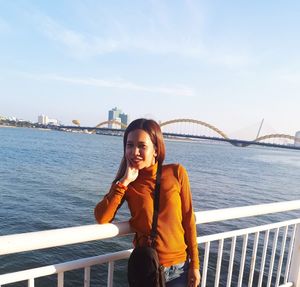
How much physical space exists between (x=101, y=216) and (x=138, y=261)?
0.34 meters

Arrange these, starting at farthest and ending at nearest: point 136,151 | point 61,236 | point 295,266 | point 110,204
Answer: point 295,266, point 136,151, point 110,204, point 61,236

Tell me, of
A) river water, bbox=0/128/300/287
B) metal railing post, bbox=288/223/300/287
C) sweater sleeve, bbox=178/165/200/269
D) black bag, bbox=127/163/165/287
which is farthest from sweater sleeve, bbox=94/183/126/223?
river water, bbox=0/128/300/287

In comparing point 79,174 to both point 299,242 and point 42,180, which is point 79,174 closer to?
point 42,180

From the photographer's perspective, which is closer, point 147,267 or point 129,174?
point 147,267

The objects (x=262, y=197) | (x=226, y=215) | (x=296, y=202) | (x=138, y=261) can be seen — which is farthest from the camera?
(x=262, y=197)

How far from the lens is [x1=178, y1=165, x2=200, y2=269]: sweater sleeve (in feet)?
6.53

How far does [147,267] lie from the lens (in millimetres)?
1741

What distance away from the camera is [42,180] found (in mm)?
19797

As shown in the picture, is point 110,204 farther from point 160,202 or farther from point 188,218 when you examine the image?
point 188,218

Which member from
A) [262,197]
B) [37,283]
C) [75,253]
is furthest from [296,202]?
[262,197]

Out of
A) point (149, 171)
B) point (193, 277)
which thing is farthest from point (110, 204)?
point (193, 277)

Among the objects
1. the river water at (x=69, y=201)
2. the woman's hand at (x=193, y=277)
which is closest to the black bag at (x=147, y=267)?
the woman's hand at (x=193, y=277)

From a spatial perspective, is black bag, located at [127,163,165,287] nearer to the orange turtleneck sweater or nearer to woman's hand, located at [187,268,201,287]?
the orange turtleneck sweater

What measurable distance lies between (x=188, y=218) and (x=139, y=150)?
0.54 m
